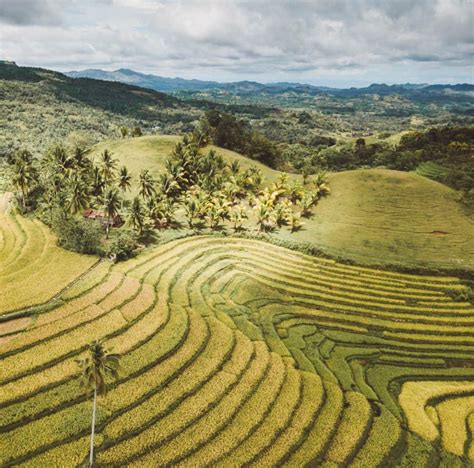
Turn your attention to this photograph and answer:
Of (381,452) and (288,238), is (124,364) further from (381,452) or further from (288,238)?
(288,238)

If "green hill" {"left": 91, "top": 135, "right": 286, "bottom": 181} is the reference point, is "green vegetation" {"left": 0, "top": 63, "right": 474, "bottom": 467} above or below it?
below

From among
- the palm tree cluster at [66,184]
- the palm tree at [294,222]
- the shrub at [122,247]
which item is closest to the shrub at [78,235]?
the shrub at [122,247]

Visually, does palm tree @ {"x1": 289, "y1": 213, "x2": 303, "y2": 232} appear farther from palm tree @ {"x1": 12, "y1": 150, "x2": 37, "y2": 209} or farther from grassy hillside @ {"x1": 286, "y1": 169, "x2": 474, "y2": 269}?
palm tree @ {"x1": 12, "y1": 150, "x2": 37, "y2": 209}

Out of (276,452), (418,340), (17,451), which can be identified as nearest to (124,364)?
(17,451)

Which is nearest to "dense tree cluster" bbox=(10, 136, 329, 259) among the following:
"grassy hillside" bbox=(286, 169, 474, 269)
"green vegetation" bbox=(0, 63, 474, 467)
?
"green vegetation" bbox=(0, 63, 474, 467)

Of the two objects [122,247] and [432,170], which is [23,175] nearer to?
[122,247]

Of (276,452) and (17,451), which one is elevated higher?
(17,451)
